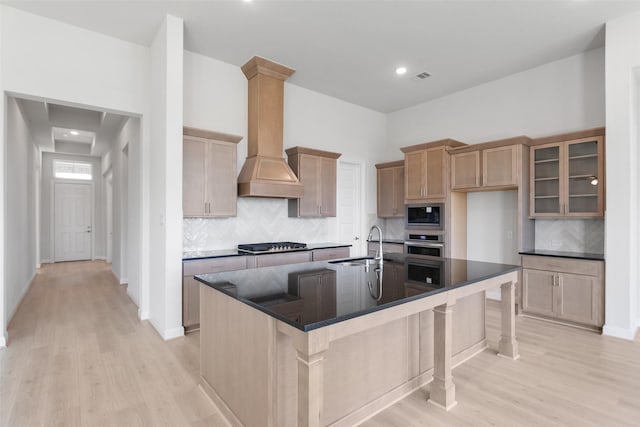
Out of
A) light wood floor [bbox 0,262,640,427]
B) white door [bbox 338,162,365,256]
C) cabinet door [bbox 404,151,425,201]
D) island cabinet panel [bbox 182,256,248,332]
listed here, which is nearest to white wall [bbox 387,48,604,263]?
cabinet door [bbox 404,151,425,201]

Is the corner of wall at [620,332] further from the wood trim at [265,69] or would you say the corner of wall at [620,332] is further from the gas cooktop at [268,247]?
the wood trim at [265,69]

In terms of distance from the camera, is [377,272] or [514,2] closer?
[377,272]

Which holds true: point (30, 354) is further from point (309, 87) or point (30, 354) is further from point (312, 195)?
point (309, 87)

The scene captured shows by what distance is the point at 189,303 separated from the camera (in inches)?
139

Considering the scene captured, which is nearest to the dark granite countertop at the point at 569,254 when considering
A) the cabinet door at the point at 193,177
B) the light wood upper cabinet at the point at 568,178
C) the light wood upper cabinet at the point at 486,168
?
the light wood upper cabinet at the point at 568,178

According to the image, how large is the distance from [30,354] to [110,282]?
3431mm

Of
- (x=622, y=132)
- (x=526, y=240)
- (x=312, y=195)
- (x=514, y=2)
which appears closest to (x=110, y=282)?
(x=312, y=195)

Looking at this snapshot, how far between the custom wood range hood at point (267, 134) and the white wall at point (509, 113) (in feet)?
9.03

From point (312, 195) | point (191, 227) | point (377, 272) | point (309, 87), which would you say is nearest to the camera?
point (377, 272)

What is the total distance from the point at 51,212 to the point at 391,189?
884cm

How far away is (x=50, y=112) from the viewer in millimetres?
5516

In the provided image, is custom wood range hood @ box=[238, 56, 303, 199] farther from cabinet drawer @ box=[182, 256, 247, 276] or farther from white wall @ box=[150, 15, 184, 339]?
white wall @ box=[150, 15, 184, 339]

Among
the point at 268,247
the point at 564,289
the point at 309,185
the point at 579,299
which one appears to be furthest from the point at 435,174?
the point at 268,247

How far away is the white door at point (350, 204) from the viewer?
606cm
